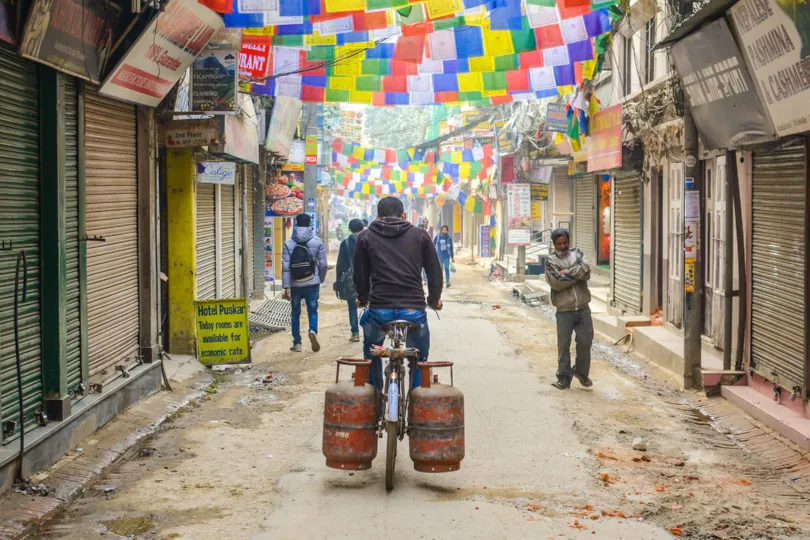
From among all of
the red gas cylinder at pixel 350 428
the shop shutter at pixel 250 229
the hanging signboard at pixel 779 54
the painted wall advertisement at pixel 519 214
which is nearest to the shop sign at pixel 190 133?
the red gas cylinder at pixel 350 428

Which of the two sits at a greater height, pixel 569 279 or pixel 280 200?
pixel 280 200

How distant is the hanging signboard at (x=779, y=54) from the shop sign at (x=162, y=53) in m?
5.25

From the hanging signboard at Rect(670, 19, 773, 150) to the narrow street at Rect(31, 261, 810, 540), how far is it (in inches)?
113

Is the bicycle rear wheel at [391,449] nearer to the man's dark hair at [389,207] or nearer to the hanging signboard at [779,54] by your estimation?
the man's dark hair at [389,207]

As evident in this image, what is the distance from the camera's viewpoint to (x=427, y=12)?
36.1ft

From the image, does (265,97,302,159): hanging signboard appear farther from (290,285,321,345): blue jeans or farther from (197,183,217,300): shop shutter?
(290,285,321,345): blue jeans

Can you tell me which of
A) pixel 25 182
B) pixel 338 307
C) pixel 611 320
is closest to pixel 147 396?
pixel 25 182

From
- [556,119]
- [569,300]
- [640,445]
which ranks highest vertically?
[556,119]

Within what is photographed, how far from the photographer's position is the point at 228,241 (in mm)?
17000

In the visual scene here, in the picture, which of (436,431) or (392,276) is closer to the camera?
(436,431)

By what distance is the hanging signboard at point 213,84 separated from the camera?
1095 cm

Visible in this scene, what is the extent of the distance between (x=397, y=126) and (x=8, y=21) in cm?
8464

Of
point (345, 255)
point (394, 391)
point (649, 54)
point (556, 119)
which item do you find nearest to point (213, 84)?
point (345, 255)

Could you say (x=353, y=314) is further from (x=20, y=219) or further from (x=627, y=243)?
(x=20, y=219)
